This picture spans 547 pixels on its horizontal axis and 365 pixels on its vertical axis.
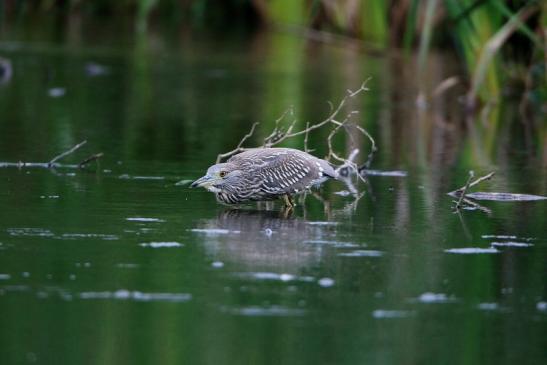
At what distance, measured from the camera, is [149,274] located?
22.1 ft

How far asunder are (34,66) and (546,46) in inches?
326

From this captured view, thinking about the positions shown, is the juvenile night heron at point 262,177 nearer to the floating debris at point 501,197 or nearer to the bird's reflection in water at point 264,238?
the bird's reflection in water at point 264,238

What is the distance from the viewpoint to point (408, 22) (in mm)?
15805

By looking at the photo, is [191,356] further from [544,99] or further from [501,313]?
[544,99]

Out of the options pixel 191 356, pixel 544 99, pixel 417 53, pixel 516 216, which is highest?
pixel 417 53

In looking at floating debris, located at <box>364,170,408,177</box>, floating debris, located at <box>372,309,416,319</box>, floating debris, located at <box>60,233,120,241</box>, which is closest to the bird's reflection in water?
floating debris, located at <box>60,233,120,241</box>

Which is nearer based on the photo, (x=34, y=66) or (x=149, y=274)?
(x=149, y=274)

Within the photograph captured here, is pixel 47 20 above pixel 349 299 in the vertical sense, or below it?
above

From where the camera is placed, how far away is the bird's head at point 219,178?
872 centimetres

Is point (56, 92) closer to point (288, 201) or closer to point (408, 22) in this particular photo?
point (408, 22)

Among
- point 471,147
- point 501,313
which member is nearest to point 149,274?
point 501,313

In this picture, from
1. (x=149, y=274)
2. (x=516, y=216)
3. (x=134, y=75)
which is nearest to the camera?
(x=149, y=274)

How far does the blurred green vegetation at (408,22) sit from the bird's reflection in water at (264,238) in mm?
6443

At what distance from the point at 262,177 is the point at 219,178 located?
271 millimetres
